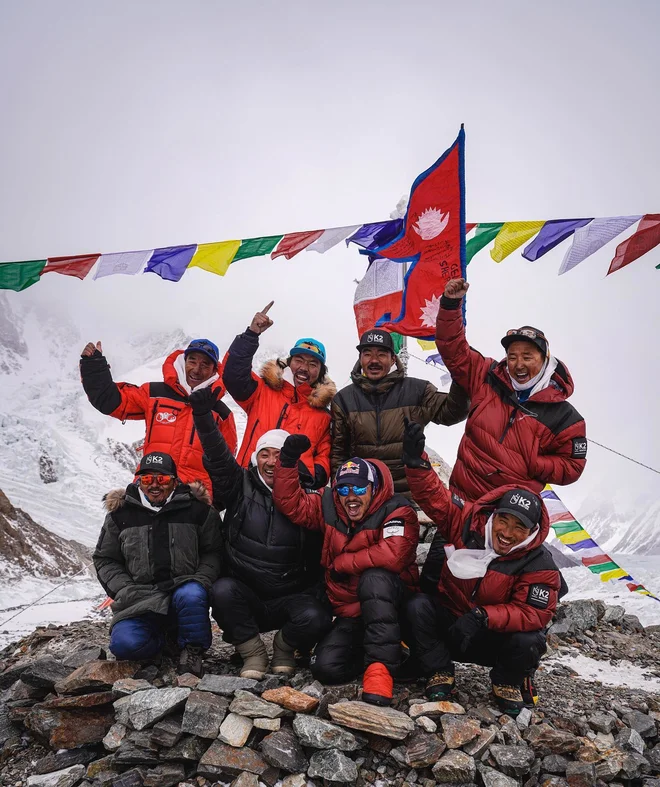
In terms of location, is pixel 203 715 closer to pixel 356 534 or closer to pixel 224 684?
pixel 224 684

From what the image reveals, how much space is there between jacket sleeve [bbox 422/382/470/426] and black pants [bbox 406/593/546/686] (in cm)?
163

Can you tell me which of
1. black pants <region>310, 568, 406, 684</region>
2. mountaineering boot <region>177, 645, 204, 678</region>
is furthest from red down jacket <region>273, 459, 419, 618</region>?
mountaineering boot <region>177, 645, 204, 678</region>

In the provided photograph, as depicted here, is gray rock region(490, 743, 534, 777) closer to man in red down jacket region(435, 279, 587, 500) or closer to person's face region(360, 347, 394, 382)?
man in red down jacket region(435, 279, 587, 500)

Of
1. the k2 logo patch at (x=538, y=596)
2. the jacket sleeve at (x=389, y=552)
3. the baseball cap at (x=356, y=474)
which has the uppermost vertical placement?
the baseball cap at (x=356, y=474)

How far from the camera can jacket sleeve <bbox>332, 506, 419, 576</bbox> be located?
12.4ft

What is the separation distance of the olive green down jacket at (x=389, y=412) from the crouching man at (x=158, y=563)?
145 cm

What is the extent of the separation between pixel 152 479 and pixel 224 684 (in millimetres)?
1665

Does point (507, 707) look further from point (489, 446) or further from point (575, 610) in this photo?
point (575, 610)

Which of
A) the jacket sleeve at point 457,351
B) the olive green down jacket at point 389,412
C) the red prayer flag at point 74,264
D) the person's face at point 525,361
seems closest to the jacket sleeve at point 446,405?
the olive green down jacket at point 389,412

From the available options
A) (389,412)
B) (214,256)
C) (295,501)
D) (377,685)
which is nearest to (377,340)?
(389,412)

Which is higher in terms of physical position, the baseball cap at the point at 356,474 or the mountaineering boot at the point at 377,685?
the baseball cap at the point at 356,474

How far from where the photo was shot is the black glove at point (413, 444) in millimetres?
3541

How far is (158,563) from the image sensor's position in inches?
164

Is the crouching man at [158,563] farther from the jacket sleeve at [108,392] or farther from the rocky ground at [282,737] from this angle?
the jacket sleeve at [108,392]
